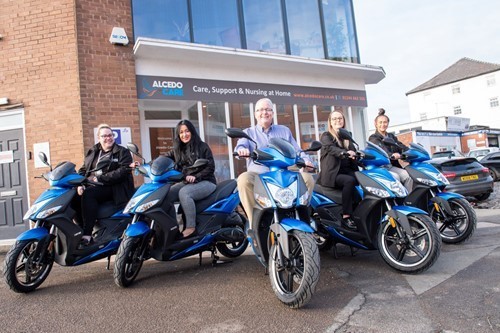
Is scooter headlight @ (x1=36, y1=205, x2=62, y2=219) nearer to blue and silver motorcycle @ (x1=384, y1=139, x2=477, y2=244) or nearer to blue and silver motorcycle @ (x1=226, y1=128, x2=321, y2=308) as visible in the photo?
blue and silver motorcycle @ (x1=226, y1=128, x2=321, y2=308)

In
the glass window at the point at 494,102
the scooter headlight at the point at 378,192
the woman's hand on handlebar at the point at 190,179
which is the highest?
the glass window at the point at 494,102

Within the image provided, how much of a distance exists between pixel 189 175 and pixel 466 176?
23.6 feet

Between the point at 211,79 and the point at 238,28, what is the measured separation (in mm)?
1813

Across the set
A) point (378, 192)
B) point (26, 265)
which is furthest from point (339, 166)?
point (26, 265)

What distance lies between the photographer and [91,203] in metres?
4.34

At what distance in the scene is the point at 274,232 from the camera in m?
3.19

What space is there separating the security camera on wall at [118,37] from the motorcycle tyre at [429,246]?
6.62 meters

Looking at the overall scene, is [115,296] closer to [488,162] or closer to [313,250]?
[313,250]

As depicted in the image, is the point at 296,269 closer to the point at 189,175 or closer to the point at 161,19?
the point at 189,175

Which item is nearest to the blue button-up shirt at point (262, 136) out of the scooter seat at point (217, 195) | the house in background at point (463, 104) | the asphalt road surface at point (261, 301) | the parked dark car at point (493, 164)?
the scooter seat at point (217, 195)

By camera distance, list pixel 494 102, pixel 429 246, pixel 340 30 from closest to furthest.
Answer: pixel 429 246 < pixel 340 30 < pixel 494 102

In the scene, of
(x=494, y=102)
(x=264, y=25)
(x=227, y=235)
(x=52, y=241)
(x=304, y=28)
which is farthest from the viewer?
(x=494, y=102)

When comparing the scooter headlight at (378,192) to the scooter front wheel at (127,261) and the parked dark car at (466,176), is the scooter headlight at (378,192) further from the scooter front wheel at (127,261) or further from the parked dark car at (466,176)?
the parked dark car at (466,176)

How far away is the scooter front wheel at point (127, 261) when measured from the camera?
11.9 feet
